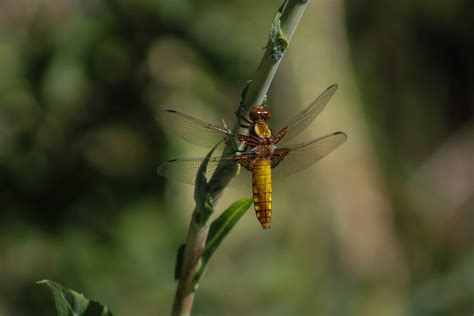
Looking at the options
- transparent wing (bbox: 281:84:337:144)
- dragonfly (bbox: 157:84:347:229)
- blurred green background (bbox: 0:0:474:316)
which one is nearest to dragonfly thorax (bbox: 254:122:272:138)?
dragonfly (bbox: 157:84:347:229)

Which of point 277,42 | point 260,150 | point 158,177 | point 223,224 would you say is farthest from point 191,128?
point 158,177

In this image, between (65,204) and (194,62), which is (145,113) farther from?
(65,204)

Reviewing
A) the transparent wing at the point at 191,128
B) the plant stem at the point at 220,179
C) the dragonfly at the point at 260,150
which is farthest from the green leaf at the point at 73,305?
the transparent wing at the point at 191,128

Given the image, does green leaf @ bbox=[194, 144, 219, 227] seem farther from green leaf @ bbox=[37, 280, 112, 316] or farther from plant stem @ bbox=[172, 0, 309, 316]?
green leaf @ bbox=[37, 280, 112, 316]

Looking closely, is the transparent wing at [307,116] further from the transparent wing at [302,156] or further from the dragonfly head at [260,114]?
the dragonfly head at [260,114]

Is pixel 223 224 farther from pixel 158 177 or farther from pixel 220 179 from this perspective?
pixel 158 177
